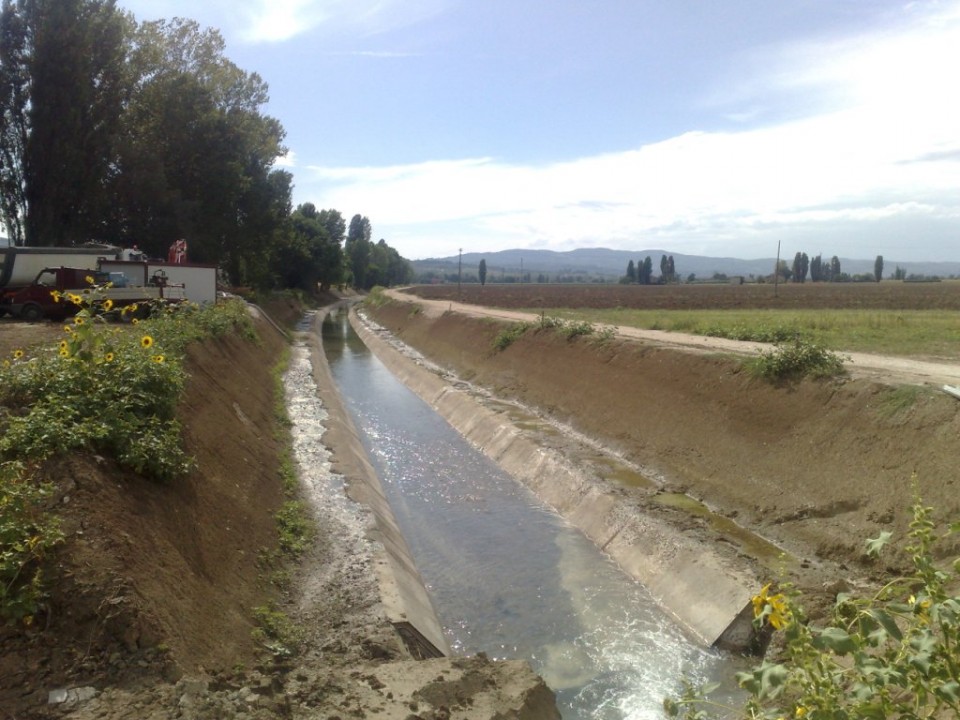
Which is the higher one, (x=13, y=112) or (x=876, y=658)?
(x=13, y=112)

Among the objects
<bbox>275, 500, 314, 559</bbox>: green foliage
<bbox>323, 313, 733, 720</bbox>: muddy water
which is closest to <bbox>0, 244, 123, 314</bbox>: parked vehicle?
<bbox>323, 313, 733, 720</bbox>: muddy water

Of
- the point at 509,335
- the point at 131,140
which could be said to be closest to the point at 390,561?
the point at 509,335

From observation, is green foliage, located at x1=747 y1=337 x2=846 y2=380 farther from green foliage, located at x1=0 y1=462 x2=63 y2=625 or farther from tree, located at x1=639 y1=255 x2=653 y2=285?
tree, located at x1=639 y1=255 x2=653 y2=285

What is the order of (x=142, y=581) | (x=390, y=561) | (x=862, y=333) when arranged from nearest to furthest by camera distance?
(x=142, y=581) → (x=390, y=561) → (x=862, y=333)

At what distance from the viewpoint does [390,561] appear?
11.1 meters

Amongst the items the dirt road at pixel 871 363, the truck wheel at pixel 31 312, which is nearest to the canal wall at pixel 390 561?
the dirt road at pixel 871 363

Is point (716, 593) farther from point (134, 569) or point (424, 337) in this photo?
point (424, 337)

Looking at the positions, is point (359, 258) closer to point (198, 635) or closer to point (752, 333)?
point (752, 333)

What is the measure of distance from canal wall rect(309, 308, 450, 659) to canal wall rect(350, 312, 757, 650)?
349cm

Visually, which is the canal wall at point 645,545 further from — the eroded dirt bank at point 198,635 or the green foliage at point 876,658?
the green foliage at point 876,658

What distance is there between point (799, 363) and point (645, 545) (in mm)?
5631

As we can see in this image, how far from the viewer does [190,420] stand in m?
12.5

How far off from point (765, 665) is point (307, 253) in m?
79.1

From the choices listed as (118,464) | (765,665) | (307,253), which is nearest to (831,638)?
(765,665)
